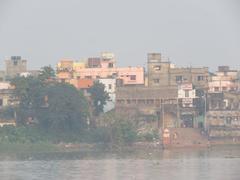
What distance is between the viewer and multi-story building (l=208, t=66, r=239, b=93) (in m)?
64.2

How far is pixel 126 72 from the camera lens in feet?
213

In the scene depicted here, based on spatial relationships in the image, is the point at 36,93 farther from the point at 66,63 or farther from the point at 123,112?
the point at 66,63

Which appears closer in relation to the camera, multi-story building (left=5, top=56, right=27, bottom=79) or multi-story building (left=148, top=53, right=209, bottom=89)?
multi-story building (left=148, top=53, right=209, bottom=89)

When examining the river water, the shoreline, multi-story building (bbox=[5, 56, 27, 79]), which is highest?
multi-story building (bbox=[5, 56, 27, 79])

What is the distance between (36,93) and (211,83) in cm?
1325

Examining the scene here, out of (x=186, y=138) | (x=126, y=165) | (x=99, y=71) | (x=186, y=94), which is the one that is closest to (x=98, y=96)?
(x=186, y=94)

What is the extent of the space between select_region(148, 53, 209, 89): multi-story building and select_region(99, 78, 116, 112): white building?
1856mm

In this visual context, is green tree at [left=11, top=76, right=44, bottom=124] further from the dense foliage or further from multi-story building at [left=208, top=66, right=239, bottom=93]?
multi-story building at [left=208, top=66, right=239, bottom=93]

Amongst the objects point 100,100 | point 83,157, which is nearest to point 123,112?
point 100,100

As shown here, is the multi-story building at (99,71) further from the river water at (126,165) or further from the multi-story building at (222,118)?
the river water at (126,165)

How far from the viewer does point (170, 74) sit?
6347 cm

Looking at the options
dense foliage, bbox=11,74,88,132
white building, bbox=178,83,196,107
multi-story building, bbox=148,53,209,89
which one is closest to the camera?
dense foliage, bbox=11,74,88,132

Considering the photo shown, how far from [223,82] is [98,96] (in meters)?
9.81

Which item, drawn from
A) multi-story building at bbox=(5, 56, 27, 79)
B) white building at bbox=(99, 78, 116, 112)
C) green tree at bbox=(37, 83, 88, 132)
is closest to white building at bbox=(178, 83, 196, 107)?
white building at bbox=(99, 78, 116, 112)
